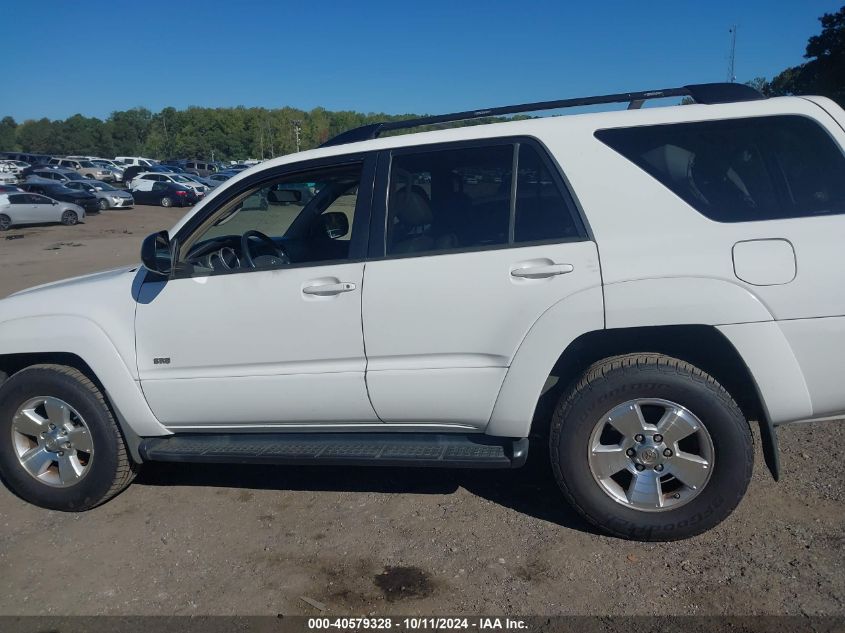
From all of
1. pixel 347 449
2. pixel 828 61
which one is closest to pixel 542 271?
Result: pixel 347 449

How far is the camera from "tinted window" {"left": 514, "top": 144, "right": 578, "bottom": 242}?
352 cm

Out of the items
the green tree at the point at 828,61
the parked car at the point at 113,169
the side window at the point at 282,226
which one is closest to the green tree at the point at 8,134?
the parked car at the point at 113,169

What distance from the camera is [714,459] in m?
3.40

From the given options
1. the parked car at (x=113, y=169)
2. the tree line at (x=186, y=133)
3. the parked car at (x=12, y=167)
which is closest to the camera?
the parked car at (x=12, y=167)

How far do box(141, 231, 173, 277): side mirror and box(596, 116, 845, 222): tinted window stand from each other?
7.66 feet

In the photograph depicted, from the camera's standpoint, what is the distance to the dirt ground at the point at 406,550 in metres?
3.18

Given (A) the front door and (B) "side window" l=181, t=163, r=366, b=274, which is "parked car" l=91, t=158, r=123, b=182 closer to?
(B) "side window" l=181, t=163, r=366, b=274

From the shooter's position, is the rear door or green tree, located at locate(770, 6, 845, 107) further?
green tree, located at locate(770, 6, 845, 107)

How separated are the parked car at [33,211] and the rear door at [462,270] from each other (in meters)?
28.5

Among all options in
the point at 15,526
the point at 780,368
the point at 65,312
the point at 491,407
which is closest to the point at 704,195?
the point at 780,368

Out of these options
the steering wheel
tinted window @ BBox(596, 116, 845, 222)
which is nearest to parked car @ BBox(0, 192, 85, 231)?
the steering wheel

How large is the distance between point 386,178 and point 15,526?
9.31 feet

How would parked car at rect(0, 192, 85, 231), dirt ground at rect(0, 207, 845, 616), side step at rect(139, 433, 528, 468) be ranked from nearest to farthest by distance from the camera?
dirt ground at rect(0, 207, 845, 616)
side step at rect(139, 433, 528, 468)
parked car at rect(0, 192, 85, 231)

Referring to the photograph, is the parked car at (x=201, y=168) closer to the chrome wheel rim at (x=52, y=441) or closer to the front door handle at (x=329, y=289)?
the chrome wheel rim at (x=52, y=441)
